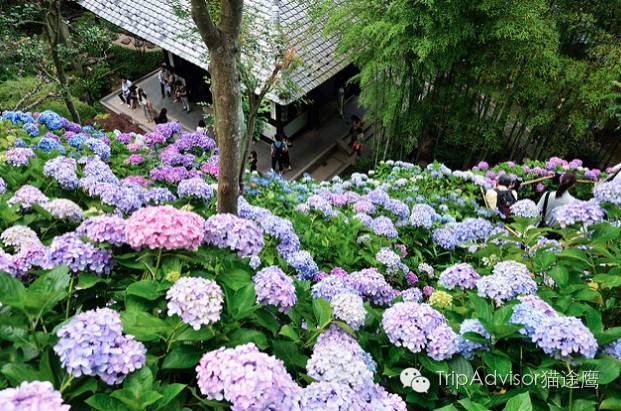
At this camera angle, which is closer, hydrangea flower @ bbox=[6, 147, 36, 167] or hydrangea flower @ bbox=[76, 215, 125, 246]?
hydrangea flower @ bbox=[76, 215, 125, 246]

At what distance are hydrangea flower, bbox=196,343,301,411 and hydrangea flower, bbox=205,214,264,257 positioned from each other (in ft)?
1.92

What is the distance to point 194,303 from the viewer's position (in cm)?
129

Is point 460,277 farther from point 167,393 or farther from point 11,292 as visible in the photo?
point 11,292

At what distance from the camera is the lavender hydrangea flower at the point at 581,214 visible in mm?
2305

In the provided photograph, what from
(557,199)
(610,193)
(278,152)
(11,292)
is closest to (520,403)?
(11,292)

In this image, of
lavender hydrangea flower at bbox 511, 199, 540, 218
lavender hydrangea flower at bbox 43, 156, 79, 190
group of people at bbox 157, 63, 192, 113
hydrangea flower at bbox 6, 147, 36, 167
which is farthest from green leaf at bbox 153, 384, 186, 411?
group of people at bbox 157, 63, 192, 113

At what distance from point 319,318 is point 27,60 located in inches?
322

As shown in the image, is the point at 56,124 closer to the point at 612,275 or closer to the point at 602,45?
the point at 612,275

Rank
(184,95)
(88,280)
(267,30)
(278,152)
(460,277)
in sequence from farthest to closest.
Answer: (184,95) < (278,152) < (267,30) < (460,277) < (88,280)

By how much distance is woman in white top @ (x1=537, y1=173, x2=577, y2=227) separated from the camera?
391 centimetres

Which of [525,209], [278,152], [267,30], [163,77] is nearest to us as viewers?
[525,209]

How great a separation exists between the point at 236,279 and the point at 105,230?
495 mm

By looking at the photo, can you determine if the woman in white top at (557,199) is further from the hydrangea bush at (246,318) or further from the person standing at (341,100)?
the person standing at (341,100)

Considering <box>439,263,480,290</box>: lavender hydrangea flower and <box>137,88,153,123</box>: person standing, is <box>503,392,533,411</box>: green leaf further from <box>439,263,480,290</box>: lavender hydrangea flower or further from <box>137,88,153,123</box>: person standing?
<box>137,88,153,123</box>: person standing
